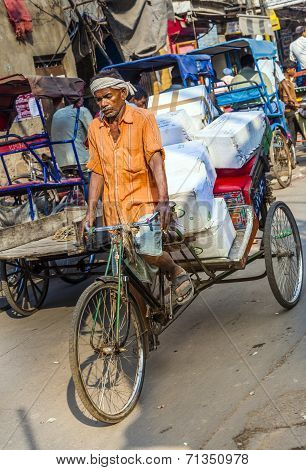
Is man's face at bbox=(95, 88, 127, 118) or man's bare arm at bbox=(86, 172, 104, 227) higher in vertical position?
man's face at bbox=(95, 88, 127, 118)

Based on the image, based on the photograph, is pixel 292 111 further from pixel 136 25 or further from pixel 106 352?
pixel 106 352

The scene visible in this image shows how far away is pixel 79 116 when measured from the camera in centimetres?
943

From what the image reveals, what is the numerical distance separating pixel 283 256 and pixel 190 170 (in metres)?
1.05

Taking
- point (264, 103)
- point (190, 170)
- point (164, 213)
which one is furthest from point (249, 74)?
point (164, 213)

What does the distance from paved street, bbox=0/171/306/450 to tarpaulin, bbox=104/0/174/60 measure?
8343mm

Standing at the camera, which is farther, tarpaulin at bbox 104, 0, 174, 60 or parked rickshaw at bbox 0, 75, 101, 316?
tarpaulin at bbox 104, 0, 174, 60

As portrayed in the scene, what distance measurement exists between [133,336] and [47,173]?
4719mm

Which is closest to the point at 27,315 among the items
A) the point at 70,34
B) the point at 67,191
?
the point at 67,191

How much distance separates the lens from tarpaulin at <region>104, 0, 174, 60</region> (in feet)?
43.7

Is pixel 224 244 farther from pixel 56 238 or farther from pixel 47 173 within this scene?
pixel 47 173

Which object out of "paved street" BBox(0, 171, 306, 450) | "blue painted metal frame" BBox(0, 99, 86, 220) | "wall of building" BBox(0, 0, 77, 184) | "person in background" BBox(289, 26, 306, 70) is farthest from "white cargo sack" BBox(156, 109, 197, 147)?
"person in background" BBox(289, 26, 306, 70)

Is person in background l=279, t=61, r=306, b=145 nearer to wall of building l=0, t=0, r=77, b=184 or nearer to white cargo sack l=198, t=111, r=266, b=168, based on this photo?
wall of building l=0, t=0, r=77, b=184

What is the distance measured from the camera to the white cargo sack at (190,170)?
4844 mm

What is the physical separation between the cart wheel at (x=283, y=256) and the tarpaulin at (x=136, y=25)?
8552 millimetres
